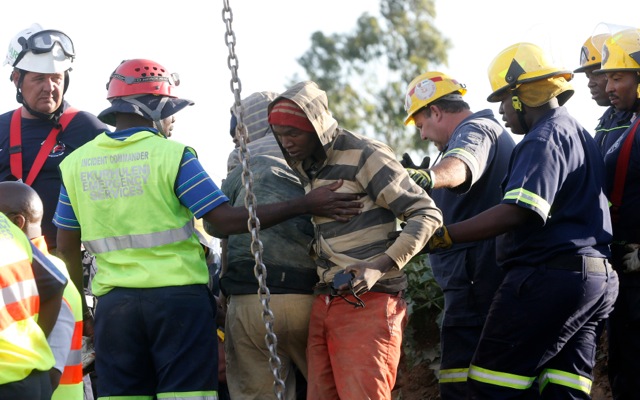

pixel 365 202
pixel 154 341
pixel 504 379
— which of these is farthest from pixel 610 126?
pixel 154 341

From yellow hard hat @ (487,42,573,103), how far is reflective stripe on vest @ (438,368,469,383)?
5.85 feet

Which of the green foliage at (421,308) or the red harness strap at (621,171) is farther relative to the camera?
the green foliage at (421,308)

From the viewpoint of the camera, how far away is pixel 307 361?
20.0 ft

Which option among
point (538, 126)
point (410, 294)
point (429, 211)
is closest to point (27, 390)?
point (429, 211)

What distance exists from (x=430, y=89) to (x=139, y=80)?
2.17 metres

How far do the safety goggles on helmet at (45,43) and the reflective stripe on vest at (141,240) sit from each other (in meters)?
1.89

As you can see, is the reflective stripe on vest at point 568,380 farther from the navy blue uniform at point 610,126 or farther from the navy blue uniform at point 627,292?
the navy blue uniform at point 610,126

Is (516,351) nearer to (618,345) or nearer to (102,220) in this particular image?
(618,345)

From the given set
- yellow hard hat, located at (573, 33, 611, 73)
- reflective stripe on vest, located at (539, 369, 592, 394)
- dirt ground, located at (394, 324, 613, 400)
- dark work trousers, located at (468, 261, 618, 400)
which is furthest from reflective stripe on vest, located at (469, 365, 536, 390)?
yellow hard hat, located at (573, 33, 611, 73)

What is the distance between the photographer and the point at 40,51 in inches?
Answer: 284

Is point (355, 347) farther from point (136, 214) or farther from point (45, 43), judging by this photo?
point (45, 43)

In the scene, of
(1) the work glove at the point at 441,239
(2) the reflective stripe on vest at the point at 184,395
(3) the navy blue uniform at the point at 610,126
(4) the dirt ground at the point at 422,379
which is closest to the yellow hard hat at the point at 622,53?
(3) the navy blue uniform at the point at 610,126

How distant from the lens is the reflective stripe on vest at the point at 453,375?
696cm

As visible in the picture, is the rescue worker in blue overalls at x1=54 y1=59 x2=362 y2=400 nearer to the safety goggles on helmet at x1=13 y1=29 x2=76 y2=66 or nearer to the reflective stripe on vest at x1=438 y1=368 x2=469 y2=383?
the safety goggles on helmet at x1=13 y1=29 x2=76 y2=66
